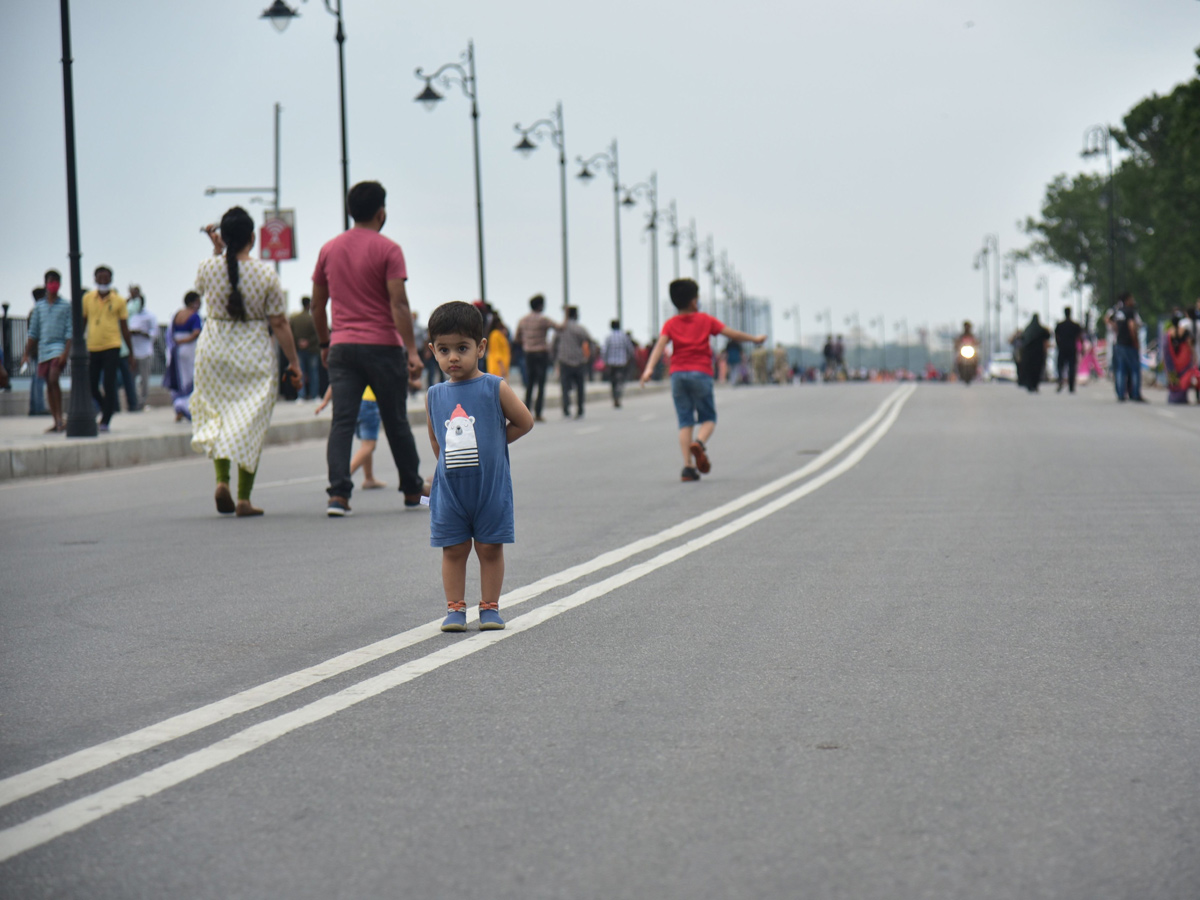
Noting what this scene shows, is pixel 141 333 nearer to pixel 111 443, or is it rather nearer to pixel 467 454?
pixel 111 443

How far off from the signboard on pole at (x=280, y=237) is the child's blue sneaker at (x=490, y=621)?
1135 inches

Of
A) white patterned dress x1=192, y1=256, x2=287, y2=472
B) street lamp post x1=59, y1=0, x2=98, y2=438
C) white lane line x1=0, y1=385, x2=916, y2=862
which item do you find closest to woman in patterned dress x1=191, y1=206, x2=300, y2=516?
white patterned dress x1=192, y1=256, x2=287, y2=472

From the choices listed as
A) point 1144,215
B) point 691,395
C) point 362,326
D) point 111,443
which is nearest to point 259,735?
point 362,326

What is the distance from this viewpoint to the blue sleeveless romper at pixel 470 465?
6.00 metres

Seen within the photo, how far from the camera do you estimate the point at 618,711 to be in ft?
15.6

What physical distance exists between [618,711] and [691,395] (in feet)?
29.2

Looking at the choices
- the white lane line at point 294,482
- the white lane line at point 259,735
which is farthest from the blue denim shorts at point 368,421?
the white lane line at point 259,735

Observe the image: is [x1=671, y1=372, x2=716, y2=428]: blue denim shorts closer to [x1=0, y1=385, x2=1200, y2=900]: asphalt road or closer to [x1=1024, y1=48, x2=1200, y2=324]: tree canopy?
[x1=0, y1=385, x2=1200, y2=900]: asphalt road

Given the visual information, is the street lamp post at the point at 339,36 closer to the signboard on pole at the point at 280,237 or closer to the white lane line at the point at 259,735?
the signboard on pole at the point at 280,237

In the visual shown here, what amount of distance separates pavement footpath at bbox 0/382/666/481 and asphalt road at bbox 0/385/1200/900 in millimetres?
5713

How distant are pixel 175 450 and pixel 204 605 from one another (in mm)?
12023

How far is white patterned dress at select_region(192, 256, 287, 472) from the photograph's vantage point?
10.6 metres

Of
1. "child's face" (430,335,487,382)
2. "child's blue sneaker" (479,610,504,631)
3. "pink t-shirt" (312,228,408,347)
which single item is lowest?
"child's blue sneaker" (479,610,504,631)

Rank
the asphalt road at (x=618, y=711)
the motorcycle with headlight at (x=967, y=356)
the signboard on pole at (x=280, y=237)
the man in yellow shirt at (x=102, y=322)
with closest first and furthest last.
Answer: the asphalt road at (x=618, y=711) < the man in yellow shirt at (x=102, y=322) < the signboard on pole at (x=280, y=237) < the motorcycle with headlight at (x=967, y=356)
